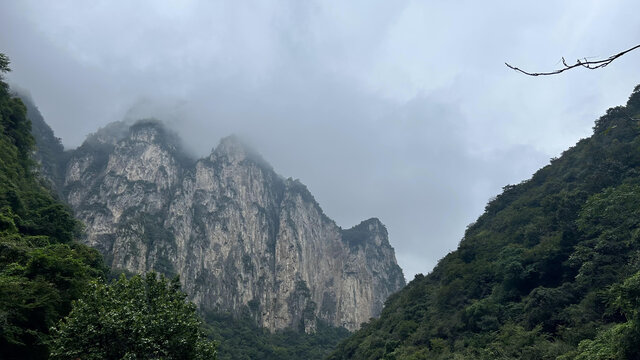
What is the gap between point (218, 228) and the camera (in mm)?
151625

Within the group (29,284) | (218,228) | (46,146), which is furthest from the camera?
(218,228)

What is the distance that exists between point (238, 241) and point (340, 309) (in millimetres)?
53172

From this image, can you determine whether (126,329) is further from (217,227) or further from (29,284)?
(217,227)

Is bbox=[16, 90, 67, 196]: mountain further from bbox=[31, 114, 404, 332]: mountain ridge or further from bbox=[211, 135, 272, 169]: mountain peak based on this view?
bbox=[211, 135, 272, 169]: mountain peak

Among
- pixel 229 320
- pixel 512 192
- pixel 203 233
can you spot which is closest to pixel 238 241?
pixel 203 233

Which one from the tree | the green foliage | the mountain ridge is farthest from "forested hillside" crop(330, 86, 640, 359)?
the mountain ridge

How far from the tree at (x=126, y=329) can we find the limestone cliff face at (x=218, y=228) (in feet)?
365

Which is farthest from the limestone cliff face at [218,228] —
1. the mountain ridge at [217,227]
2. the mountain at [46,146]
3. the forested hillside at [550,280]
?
the forested hillside at [550,280]

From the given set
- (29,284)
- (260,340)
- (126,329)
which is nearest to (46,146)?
(260,340)

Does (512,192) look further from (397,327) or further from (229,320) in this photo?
Answer: (229,320)

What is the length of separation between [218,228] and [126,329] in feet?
461

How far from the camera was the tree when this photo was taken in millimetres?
14727

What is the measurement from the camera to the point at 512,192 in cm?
6600

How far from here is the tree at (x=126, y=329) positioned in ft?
48.3
